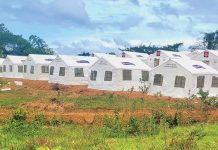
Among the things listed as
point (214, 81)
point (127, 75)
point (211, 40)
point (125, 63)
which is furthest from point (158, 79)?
point (211, 40)

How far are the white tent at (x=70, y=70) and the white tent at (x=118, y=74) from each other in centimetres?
595

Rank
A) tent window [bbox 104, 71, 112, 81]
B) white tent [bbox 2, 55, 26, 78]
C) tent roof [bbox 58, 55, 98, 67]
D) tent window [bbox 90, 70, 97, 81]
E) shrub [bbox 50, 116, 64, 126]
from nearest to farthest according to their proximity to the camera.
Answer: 1. shrub [bbox 50, 116, 64, 126]
2. tent window [bbox 104, 71, 112, 81]
3. tent window [bbox 90, 70, 97, 81]
4. tent roof [bbox 58, 55, 98, 67]
5. white tent [bbox 2, 55, 26, 78]

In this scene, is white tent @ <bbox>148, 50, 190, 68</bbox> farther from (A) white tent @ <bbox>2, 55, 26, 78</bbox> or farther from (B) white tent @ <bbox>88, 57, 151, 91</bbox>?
(A) white tent @ <bbox>2, 55, 26, 78</bbox>

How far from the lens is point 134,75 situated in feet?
136

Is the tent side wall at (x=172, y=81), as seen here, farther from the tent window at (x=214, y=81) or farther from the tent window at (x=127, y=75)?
the tent window at (x=127, y=75)

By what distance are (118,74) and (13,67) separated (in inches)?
1078

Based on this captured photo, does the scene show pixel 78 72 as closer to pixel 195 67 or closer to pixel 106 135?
pixel 195 67

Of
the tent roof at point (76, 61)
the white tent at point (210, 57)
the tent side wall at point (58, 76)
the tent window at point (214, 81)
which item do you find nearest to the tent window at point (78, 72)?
the tent roof at point (76, 61)

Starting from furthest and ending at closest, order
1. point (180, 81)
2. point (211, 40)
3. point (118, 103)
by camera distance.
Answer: point (211, 40) < point (180, 81) < point (118, 103)

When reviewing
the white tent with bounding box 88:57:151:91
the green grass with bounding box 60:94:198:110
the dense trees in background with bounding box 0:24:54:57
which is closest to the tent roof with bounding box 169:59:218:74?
the white tent with bounding box 88:57:151:91

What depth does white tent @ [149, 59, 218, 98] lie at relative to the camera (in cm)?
3509

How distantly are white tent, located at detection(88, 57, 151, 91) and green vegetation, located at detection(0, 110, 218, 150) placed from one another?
23.9 metres

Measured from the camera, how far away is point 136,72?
41781mm

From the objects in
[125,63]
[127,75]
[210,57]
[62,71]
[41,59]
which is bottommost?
[127,75]
